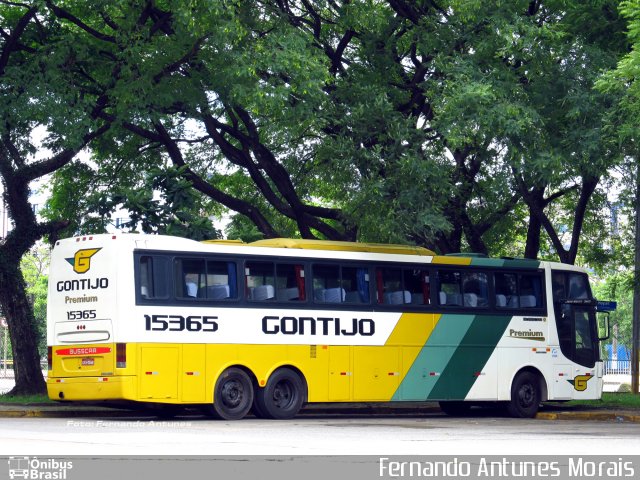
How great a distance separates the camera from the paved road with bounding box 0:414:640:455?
554 inches

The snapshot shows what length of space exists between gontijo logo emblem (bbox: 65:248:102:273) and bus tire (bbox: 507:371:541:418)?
10.00 metres

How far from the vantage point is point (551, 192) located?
3747 cm

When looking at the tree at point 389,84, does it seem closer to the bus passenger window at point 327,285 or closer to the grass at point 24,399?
the bus passenger window at point 327,285

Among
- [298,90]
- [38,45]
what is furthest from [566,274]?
[38,45]

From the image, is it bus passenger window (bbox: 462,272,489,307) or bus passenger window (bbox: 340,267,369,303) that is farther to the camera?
bus passenger window (bbox: 462,272,489,307)

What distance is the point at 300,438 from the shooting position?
1648cm

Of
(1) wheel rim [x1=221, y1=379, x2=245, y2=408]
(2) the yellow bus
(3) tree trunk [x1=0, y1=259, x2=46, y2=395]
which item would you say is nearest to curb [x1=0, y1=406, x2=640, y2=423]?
(2) the yellow bus

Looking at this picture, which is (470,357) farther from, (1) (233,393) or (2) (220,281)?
(2) (220,281)

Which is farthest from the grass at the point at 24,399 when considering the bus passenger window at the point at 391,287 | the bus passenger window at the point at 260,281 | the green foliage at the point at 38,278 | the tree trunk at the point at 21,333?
the green foliage at the point at 38,278

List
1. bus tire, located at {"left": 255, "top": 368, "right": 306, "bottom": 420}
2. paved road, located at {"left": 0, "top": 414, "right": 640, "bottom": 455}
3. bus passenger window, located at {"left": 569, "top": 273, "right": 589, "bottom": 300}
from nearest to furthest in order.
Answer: paved road, located at {"left": 0, "top": 414, "right": 640, "bottom": 455}, bus tire, located at {"left": 255, "top": 368, "right": 306, "bottom": 420}, bus passenger window, located at {"left": 569, "top": 273, "right": 589, "bottom": 300}

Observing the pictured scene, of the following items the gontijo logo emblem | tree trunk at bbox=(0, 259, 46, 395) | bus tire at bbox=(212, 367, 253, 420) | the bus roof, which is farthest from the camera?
tree trunk at bbox=(0, 259, 46, 395)

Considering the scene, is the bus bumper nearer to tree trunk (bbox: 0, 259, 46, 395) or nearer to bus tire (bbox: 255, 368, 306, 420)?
bus tire (bbox: 255, 368, 306, 420)

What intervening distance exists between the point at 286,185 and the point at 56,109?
7941 mm

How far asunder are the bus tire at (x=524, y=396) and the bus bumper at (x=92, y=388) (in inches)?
372
